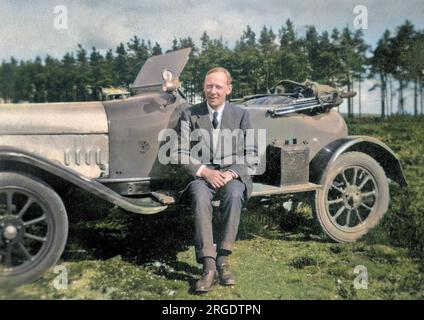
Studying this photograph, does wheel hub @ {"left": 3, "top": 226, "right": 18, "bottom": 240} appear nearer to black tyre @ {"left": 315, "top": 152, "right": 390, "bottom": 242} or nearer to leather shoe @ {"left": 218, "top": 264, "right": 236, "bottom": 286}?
leather shoe @ {"left": 218, "top": 264, "right": 236, "bottom": 286}

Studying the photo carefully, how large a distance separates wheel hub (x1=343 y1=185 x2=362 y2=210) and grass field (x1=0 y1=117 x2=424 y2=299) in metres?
0.38

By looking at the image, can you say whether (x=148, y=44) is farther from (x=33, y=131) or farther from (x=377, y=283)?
(x=377, y=283)

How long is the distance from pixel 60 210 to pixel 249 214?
2.68 meters

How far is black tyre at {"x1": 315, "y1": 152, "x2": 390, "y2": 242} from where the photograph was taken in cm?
470

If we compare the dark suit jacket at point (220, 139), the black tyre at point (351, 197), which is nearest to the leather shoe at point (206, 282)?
the dark suit jacket at point (220, 139)

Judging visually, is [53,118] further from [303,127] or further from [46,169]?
[303,127]

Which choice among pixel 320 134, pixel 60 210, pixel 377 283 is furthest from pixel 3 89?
pixel 377 283

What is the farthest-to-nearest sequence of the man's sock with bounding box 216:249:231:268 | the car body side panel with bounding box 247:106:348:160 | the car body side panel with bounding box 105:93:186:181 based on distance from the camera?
1. the car body side panel with bounding box 247:106:348:160
2. the car body side panel with bounding box 105:93:186:181
3. the man's sock with bounding box 216:249:231:268

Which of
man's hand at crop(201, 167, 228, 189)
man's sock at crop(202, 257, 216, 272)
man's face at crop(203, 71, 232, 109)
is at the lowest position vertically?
man's sock at crop(202, 257, 216, 272)

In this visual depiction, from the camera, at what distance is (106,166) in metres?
4.27

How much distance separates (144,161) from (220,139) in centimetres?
86

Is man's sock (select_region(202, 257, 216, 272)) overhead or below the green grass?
overhead

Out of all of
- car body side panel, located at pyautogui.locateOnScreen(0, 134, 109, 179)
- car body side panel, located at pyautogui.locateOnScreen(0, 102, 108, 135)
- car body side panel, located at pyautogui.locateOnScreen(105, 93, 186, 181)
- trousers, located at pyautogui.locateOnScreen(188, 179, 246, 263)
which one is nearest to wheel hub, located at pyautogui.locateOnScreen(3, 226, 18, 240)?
car body side panel, located at pyautogui.locateOnScreen(0, 134, 109, 179)

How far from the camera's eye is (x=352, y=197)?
4816mm
